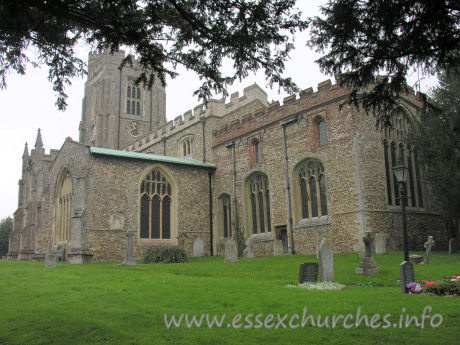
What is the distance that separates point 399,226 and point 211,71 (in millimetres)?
15864

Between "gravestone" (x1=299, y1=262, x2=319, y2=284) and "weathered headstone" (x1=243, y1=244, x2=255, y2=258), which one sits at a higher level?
"weathered headstone" (x1=243, y1=244, x2=255, y2=258)

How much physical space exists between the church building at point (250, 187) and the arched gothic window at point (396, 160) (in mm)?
63

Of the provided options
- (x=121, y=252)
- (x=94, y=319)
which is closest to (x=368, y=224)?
(x=121, y=252)

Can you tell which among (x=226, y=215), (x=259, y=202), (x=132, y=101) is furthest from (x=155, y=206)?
(x=132, y=101)

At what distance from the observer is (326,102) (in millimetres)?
20891

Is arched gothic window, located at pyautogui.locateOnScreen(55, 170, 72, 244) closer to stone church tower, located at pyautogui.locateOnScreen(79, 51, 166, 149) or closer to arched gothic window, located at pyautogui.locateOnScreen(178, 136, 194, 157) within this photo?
arched gothic window, located at pyautogui.locateOnScreen(178, 136, 194, 157)

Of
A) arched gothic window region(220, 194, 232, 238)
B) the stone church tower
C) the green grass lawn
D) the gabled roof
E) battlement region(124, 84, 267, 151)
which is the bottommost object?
the green grass lawn

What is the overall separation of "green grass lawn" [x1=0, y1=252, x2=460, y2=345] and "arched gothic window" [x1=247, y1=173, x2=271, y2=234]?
11.6 meters

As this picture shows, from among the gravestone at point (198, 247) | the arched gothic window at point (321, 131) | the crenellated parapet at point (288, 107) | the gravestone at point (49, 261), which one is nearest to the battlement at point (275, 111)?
the crenellated parapet at point (288, 107)

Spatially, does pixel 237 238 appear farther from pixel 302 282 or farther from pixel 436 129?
pixel 302 282

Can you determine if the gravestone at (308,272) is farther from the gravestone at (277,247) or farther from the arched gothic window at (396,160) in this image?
the arched gothic window at (396,160)

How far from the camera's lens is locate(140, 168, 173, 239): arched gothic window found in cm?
2467

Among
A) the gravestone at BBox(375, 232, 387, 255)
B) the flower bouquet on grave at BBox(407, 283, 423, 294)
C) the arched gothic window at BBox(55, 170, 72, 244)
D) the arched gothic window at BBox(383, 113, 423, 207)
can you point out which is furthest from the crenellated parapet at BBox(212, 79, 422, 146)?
the flower bouquet on grave at BBox(407, 283, 423, 294)

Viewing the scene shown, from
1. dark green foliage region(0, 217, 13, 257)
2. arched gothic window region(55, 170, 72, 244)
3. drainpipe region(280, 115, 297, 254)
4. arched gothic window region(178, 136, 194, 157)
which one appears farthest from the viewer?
dark green foliage region(0, 217, 13, 257)
